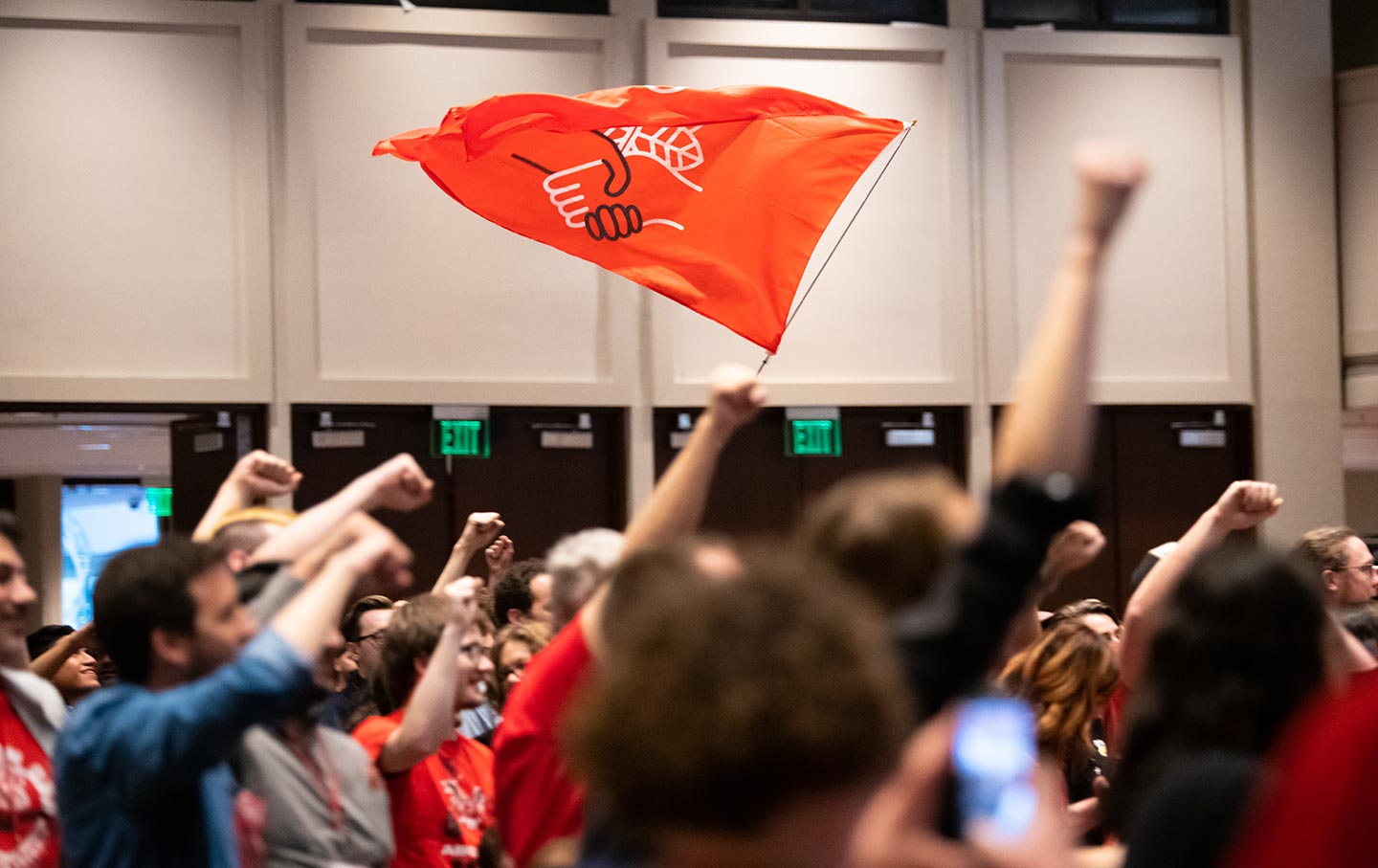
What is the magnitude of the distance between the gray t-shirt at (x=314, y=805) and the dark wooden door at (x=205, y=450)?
604cm

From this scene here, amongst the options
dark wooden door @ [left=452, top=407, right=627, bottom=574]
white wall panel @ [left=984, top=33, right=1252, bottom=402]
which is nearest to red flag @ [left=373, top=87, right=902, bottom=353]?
dark wooden door @ [left=452, top=407, right=627, bottom=574]

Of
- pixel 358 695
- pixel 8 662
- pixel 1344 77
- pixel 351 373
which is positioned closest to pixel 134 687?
pixel 8 662

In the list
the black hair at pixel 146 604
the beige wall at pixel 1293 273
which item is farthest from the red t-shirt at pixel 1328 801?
the beige wall at pixel 1293 273

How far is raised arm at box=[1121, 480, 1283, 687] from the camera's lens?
9.92 feet

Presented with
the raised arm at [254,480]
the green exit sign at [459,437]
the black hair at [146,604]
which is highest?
the green exit sign at [459,437]

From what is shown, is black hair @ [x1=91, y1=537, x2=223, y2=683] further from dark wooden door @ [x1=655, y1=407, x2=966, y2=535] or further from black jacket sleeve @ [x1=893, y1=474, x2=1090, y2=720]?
dark wooden door @ [x1=655, y1=407, x2=966, y2=535]

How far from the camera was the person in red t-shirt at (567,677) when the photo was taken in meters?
2.26

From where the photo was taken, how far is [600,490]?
31.3 ft

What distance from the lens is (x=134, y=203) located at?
873cm

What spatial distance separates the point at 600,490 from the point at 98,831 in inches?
290

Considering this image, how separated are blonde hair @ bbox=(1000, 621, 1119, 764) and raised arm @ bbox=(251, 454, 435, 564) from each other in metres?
2.06

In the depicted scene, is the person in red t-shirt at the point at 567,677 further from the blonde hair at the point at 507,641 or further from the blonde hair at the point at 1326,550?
the blonde hair at the point at 1326,550

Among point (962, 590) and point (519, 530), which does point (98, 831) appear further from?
point (519, 530)

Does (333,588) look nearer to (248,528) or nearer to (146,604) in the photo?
(146,604)
